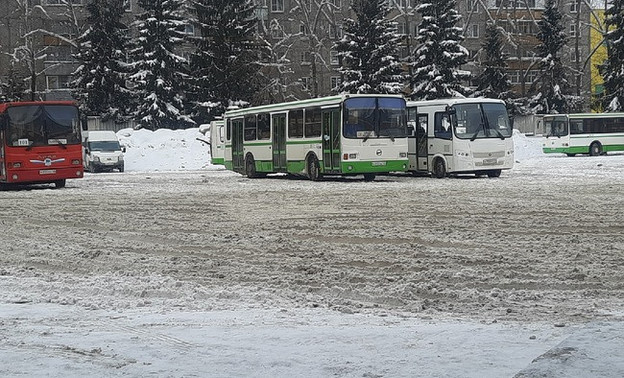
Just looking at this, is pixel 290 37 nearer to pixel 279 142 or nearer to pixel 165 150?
pixel 165 150

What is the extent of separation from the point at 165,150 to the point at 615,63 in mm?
36248

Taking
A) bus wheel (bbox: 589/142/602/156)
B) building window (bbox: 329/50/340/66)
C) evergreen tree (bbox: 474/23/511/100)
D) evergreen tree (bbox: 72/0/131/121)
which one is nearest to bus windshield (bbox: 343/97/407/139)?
bus wheel (bbox: 589/142/602/156)

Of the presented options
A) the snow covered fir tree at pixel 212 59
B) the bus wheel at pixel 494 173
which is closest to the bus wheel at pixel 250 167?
the bus wheel at pixel 494 173

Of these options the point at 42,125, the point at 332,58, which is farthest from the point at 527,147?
the point at 42,125

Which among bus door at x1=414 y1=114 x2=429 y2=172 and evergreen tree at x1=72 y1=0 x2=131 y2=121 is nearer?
bus door at x1=414 y1=114 x2=429 y2=172

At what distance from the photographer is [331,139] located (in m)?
29.0

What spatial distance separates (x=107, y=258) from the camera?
11.4 m

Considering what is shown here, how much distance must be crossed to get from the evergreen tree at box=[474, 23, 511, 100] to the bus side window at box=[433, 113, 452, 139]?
1701 inches

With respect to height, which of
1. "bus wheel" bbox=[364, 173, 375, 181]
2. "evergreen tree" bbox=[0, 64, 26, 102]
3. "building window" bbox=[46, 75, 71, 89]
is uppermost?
"building window" bbox=[46, 75, 71, 89]

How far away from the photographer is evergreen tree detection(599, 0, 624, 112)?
65750mm

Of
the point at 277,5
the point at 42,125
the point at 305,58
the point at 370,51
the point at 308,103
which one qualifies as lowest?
the point at 42,125

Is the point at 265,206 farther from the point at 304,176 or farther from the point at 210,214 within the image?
the point at 304,176

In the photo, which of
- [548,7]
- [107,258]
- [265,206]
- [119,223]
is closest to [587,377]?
[107,258]

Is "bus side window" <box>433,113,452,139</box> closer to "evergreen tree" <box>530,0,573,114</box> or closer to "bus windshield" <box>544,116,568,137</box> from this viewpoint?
"bus windshield" <box>544,116,568,137</box>
